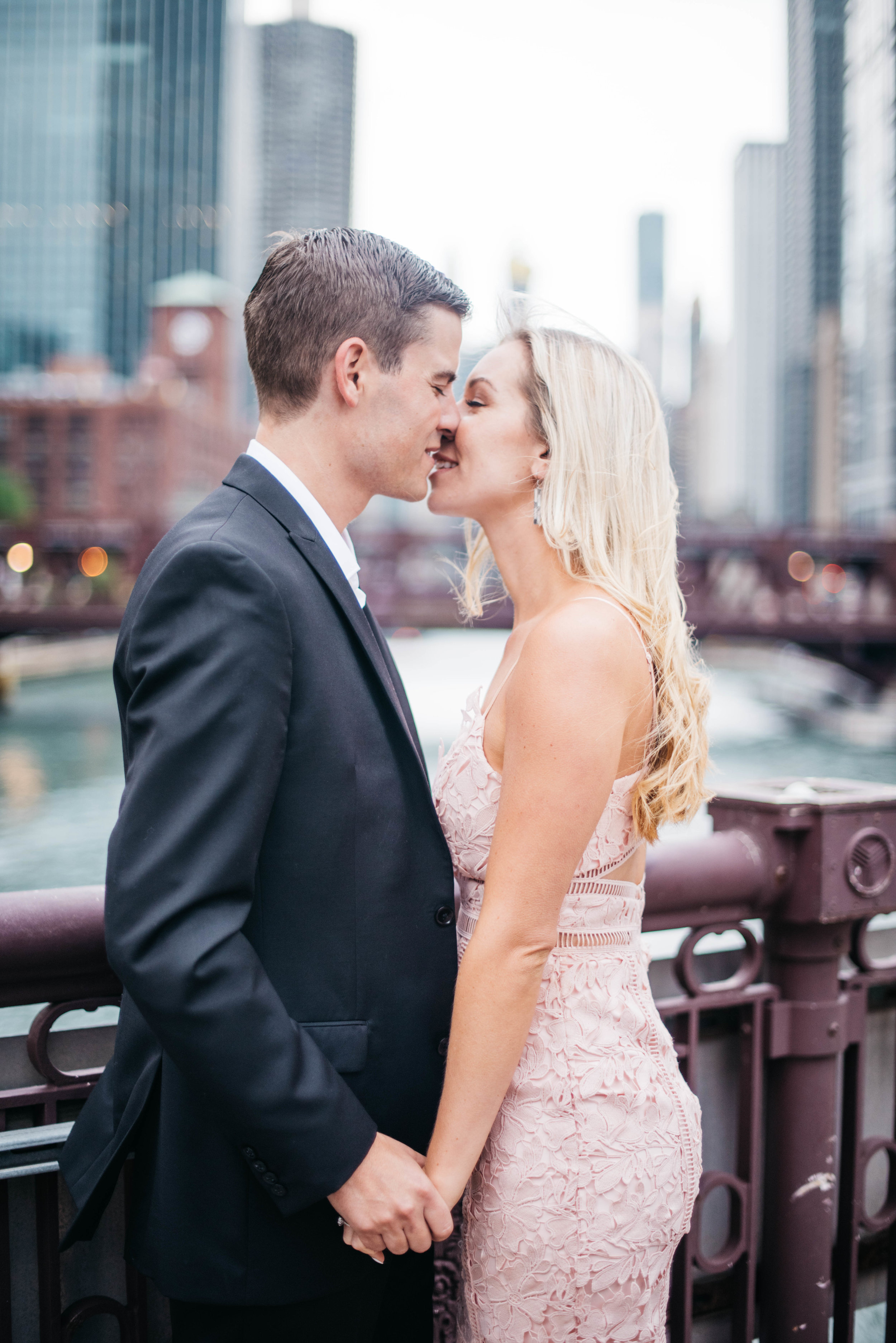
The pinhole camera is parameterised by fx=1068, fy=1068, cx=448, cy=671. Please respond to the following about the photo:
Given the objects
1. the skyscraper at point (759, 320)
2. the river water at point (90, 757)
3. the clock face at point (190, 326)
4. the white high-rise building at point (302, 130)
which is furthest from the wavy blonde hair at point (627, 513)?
the white high-rise building at point (302, 130)

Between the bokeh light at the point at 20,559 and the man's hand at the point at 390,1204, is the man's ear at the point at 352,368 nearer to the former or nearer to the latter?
the man's hand at the point at 390,1204

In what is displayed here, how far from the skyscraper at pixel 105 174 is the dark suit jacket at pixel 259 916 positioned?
114 m

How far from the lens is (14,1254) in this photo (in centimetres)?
184

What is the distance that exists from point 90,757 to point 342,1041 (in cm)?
3100

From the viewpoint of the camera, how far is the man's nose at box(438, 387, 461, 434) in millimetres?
1654

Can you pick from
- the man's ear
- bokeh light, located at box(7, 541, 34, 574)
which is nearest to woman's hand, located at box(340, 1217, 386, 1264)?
the man's ear

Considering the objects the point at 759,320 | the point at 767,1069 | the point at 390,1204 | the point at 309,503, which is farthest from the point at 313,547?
the point at 759,320

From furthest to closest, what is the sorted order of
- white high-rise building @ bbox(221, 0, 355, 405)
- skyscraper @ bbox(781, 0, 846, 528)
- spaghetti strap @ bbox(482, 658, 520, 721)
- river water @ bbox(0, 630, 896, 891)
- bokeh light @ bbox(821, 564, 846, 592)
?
white high-rise building @ bbox(221, 0, 355, 405), skyscraper @ bbox(781, 0, 846, 528), bokeh light @ bbox(821, 564, 846, 592), river water @ bbox(0, 630, 896, 891), spaghetti strap @ bbox(482, 658, 520, 721)

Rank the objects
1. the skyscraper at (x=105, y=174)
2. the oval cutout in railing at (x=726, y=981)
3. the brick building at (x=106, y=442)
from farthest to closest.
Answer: the skyscraper at (x=105, y=174)
the brick building at (x=106, y=442)
the oval cutout in railing at (x=726, y=981)

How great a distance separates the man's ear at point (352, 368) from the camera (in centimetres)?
150

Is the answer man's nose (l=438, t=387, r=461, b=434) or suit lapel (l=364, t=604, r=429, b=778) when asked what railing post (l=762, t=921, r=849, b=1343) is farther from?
man's nose (l=438, t=387, r=461, b=434)

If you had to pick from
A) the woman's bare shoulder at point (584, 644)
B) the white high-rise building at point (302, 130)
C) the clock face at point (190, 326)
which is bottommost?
the woman's bare shoulder at point (584, 644)

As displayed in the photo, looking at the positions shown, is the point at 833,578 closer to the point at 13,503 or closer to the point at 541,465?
the point at 13,503

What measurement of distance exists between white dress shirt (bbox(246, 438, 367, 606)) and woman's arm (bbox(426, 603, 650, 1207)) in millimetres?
319
